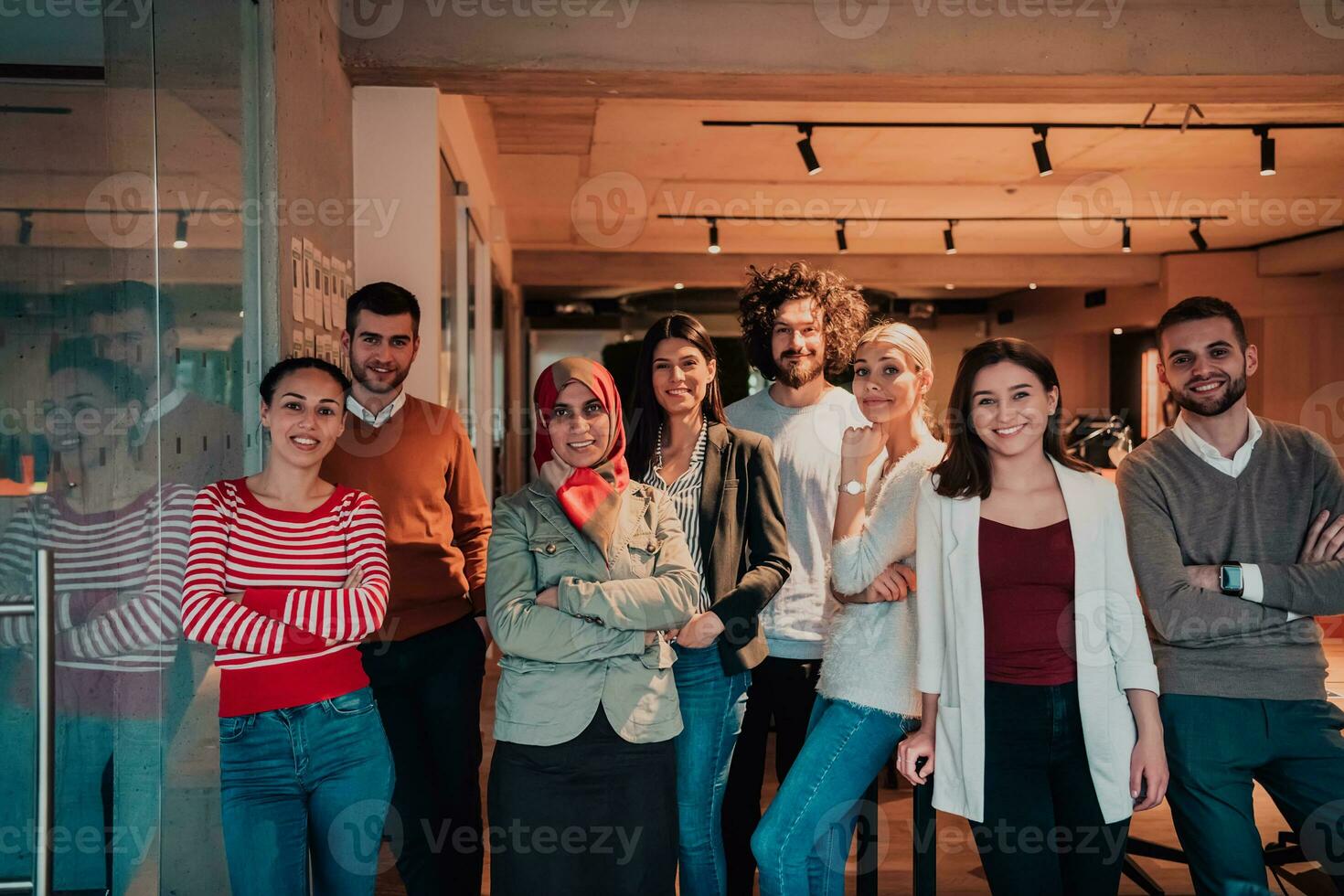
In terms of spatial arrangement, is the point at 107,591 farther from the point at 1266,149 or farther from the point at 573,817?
the point at 1266,149

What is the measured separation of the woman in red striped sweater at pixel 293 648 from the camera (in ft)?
6.93

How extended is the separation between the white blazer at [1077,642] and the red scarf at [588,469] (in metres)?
0.69

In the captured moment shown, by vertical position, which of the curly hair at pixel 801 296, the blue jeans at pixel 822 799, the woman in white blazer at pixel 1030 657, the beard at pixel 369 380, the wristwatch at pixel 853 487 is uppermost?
the curly hair at pixel 801 296

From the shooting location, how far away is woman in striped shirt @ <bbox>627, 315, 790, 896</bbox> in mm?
2551

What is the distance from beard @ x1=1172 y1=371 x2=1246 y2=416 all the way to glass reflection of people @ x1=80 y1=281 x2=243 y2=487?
8.01ft

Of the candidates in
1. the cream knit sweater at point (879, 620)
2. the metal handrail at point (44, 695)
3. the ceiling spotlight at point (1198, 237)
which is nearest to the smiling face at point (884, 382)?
the cream knit sweater at point (879, 620)

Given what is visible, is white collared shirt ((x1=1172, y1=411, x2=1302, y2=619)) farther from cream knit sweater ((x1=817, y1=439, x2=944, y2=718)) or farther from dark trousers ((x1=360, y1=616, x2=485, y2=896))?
dark trousers ((x1=360, y1=616, x2=485, y2=896))

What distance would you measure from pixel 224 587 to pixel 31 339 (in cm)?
61

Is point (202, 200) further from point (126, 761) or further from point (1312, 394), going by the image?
point (1312, 394)

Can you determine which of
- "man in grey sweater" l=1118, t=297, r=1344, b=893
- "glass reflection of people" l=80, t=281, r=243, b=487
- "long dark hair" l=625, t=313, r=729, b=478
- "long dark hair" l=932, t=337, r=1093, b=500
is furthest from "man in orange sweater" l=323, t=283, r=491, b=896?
"man in grey sweater" l=1118, t=297, r=1344, b=893

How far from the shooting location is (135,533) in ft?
8.00

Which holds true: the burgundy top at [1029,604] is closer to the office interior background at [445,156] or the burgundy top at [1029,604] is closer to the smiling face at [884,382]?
the smiling face at [884,382]

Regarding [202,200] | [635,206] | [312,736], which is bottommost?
[312,736]

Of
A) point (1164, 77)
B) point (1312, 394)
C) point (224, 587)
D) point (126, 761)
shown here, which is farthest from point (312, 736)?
point (1312, 394)
